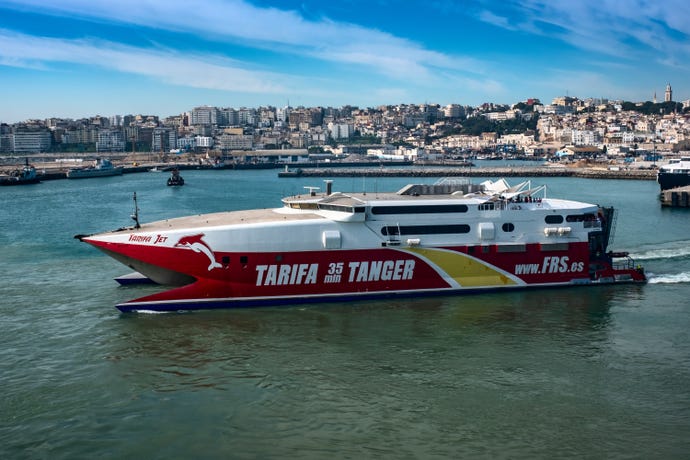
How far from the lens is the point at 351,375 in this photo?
467 inches

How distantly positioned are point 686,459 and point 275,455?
228 inches

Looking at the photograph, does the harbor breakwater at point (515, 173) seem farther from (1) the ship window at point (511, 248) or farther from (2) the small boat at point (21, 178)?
(1) the ship window at point (511, 248)

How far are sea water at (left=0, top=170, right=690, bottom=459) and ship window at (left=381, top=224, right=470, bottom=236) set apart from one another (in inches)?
67.9

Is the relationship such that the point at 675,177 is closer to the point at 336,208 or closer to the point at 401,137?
the point at 336,208

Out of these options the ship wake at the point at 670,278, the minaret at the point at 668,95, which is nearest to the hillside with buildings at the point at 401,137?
the minaret at the point at 668,95

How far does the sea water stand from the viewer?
9.56 meters

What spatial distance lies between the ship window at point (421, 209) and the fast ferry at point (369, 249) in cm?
3

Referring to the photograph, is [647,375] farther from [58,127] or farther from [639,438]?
[58,127]

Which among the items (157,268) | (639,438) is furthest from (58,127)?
(639,438)

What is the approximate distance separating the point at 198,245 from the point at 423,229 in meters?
5.59

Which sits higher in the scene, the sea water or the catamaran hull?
the catamaran hull

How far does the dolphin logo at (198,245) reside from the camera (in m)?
15.3

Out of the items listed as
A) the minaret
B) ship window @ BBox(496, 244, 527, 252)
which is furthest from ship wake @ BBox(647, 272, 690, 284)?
the minaret

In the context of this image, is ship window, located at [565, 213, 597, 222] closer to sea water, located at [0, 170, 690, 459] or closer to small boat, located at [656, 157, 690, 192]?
sea water, located at [0, 170, 690, 459]
